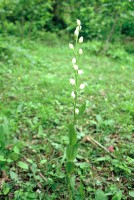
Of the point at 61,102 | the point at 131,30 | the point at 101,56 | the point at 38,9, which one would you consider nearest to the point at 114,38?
the point at 131,30

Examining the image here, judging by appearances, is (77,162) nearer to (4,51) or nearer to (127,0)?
(4,51)

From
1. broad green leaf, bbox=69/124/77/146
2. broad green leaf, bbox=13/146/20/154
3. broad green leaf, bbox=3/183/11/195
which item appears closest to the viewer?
broad green leaf, bbox=69/124/77/146

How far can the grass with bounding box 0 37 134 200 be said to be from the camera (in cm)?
218

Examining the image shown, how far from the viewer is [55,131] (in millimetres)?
2951

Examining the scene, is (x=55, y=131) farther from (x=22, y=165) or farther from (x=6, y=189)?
(x=6, y=189)

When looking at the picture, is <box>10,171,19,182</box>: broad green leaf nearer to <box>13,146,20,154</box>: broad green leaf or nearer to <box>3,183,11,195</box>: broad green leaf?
<box>3,183,11,195</box>: broad green leaf

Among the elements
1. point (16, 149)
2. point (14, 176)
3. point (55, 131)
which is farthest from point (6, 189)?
point (55, 131)

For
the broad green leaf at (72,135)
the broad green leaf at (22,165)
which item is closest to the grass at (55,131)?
the broad green leaf at (22,165)

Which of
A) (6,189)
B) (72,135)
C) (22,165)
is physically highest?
(72,135)

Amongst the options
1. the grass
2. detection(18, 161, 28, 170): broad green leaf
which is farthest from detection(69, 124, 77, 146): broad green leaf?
detection(18, 161, 28, 170): broad green leaf

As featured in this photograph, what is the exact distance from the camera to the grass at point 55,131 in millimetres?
2178

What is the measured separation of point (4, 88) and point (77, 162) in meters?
1.98

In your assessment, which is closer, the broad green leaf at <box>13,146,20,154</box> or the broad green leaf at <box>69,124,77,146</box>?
the broad green leaf at <box>69,124,77,146</box>

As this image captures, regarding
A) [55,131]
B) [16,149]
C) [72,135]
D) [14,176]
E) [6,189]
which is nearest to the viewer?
[72,135]
